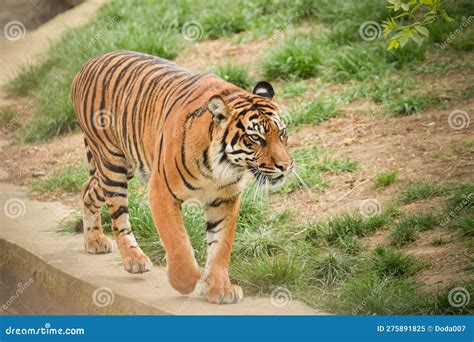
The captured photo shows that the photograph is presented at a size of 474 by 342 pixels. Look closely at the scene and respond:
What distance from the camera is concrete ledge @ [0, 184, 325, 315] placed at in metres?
4.46

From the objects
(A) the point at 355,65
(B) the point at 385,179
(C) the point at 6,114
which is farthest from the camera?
(C) the point at 6,114

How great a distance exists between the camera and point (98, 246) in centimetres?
521

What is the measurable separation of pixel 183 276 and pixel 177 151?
0.59m

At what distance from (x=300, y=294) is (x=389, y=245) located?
0.69 meters

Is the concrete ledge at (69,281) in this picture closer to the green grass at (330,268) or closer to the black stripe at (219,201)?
the green grass at (330,268)

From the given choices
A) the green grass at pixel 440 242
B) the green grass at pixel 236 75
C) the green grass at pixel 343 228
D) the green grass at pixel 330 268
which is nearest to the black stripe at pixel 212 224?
the green grass at pixel 330 268

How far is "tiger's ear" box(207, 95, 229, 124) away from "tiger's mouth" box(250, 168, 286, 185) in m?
0.27

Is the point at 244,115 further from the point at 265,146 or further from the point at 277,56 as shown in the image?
the point at 277,56

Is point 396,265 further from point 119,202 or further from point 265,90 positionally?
point 119,202

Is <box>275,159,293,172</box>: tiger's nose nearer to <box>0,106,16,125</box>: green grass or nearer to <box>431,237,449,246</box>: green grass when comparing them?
<box>431,237,449,246</box>: green grass

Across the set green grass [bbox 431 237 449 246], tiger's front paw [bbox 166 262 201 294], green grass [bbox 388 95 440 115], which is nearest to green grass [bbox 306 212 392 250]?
green grass [bbox 431 237 449 246]

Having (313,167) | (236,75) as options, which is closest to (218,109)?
(313,167)

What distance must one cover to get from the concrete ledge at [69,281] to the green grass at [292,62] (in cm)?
201

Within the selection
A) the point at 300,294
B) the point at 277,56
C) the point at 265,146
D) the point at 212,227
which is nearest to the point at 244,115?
the point at 265,146
